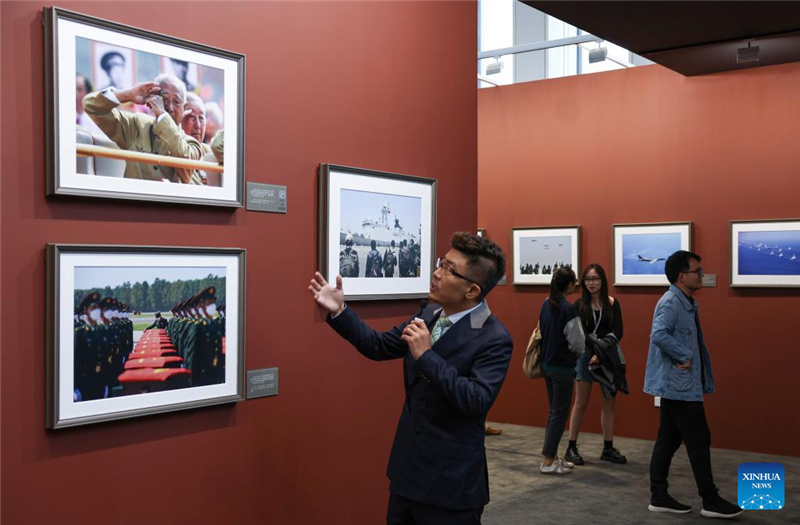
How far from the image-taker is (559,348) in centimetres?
768

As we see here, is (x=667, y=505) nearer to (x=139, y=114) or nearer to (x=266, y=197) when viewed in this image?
(x=266, y=197)

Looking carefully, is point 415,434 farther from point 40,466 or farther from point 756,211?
point 756,211

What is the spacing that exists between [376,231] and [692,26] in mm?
3405

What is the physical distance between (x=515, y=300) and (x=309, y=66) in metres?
6.00

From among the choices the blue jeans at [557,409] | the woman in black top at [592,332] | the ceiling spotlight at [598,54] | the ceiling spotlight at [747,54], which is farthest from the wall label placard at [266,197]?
the ceiling spotlight at [598,54]

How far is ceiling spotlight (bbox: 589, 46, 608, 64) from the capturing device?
9211 millimetres

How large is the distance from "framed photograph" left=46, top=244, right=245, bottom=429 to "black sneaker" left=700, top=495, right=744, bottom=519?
12.7ft

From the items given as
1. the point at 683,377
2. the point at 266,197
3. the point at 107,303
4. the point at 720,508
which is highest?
the point at 266,197

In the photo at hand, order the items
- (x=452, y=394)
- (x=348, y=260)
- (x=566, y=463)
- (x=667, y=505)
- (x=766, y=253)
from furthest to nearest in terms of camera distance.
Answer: (x=766, y=253) → (x=566, y=463) → (x=667, y=505) → (x=348, y=260) → (x=452, y=394)

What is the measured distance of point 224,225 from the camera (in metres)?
4.10

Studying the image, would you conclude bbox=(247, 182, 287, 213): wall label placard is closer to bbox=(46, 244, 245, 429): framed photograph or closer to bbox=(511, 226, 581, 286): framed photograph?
bbox=(46, 244, 245, 429): framed photograph

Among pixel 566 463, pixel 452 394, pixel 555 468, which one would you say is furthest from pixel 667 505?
pixel 452 394

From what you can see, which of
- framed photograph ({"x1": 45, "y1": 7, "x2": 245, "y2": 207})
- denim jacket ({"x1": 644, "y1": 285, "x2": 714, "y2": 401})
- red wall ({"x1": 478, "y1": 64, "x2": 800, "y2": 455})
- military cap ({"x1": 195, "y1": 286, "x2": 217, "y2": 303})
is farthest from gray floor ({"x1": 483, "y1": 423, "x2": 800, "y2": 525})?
framed photograph ({"x1": 45, "y1": 7, "x2": 245, "y2": 207})

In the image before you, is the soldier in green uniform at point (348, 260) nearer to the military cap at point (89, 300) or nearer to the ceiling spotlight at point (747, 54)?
the military cap at point (89, 300)
